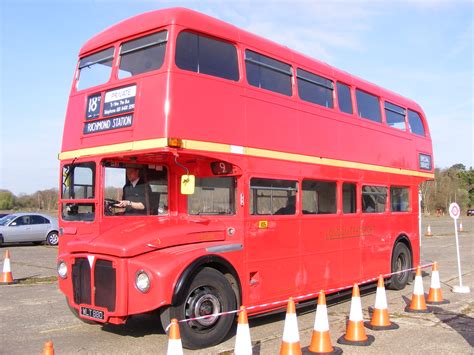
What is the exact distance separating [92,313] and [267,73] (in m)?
4.38

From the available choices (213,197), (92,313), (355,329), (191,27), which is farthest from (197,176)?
(355,329)

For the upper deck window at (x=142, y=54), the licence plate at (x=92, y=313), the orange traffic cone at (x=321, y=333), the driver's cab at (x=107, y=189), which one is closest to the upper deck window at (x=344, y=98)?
the driver's cab at (x=107, y=189)

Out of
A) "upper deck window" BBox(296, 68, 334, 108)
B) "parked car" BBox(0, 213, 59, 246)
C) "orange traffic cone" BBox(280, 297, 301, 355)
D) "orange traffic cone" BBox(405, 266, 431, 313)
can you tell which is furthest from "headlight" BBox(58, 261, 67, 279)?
"parked car" BBox(0, 213, 59, 246)

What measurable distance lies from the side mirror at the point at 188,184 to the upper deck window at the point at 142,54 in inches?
59.9

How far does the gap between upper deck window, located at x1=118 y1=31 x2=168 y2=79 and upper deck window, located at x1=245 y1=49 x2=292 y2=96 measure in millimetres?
1429

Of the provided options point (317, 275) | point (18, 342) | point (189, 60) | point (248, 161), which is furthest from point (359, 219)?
point (18, 342)

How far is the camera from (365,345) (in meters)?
6.61

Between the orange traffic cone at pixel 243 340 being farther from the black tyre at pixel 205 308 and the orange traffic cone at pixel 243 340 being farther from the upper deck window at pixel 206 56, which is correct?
the upper deck window at pixel 206 56

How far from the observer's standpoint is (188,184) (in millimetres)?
7043

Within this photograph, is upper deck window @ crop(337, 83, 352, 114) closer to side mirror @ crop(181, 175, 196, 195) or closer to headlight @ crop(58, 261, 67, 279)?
side mirror @ crop(181, 175, 196, 195)

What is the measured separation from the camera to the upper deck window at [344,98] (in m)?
9.84

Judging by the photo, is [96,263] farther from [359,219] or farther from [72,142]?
[359,219]

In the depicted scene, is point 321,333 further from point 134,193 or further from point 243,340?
point 134,193

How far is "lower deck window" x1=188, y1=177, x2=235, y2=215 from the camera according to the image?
7.48 metres
